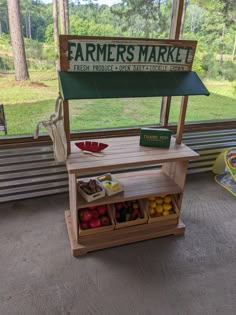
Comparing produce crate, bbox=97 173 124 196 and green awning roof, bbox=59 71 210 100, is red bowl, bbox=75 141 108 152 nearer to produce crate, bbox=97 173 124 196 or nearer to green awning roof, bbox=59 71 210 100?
produce crate, bbox=97 173 124 196

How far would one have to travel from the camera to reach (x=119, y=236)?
1.93m

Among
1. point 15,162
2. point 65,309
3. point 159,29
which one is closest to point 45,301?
point 65,309

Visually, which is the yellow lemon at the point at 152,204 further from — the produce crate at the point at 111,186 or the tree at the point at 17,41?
the tree at the point at 17,41

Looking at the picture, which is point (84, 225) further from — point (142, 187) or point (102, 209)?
point (142, 187)

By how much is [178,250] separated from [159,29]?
195 centimetres

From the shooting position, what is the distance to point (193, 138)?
2.89 meters

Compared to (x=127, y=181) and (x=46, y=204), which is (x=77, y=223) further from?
(x=46, y=204)

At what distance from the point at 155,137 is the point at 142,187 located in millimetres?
398

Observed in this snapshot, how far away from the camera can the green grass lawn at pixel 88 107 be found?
7.23 feet

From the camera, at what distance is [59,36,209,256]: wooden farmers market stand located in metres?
1.45

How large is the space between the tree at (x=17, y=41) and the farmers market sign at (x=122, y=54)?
0.87m

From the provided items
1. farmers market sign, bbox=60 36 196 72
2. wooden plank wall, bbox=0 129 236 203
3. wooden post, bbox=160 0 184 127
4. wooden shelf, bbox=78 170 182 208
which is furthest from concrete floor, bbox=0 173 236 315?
wooden post, bbox=160 0 184 127

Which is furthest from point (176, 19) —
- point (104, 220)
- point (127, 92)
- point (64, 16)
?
point (104, 220)

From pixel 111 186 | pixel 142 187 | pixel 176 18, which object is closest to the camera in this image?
pixel 111 186
